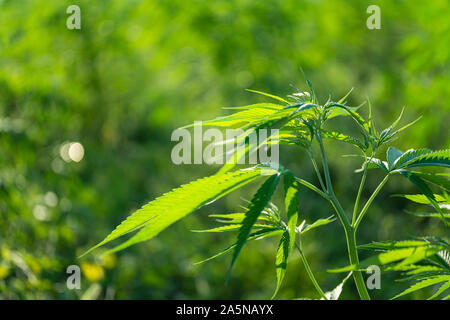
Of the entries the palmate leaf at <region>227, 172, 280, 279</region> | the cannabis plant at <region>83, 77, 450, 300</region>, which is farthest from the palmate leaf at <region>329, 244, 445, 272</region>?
the palmate leaf at <region>227, 172, 280, 279</region>

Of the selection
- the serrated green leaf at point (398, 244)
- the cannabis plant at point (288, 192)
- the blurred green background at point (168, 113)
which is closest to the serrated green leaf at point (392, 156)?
the cannabis plant at point (288, 192)

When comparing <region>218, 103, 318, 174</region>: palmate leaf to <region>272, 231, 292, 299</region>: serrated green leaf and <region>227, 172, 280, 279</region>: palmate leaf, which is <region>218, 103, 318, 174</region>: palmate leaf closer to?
<region>227, 172, 280, 279</region>: palmate leaf

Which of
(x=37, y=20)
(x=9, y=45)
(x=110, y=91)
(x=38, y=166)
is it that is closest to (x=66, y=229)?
(x=38, y=166)

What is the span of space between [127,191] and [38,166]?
65 cm

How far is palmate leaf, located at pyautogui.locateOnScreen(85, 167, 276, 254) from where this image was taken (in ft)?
1.54

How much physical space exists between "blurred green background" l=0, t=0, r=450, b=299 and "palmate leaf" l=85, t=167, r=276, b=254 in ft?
3.34

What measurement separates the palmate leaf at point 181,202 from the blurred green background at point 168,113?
1.02 meters

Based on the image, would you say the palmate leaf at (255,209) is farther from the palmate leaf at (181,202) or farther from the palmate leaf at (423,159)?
the palmate leaf at (423,159)

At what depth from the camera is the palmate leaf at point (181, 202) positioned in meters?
0.47

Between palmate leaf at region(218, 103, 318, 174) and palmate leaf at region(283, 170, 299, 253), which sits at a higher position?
palmate leaf at region(218, 103, 318, 174)

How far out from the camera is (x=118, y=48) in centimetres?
353
